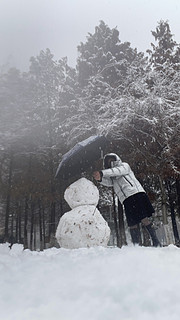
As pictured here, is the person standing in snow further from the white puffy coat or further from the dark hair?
the dark hair

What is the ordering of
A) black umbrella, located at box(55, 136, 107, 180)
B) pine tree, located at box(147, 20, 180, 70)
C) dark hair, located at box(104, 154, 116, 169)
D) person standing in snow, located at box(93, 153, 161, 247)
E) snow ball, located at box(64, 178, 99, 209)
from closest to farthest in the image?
person standing in snow, located at box(93, 153, 161, 247) → dark hair, located at box(104, 154, 116, 169) → black umbrella, located at box(55, 136, 107, 180) → snow ball, located at box(64, 178, 99, 209) → pine tree, located at box(147, 20, 180, 70)

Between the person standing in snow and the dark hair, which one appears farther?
the dark hair

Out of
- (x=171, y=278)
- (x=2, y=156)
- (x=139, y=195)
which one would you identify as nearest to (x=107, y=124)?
(x=139, y=195)

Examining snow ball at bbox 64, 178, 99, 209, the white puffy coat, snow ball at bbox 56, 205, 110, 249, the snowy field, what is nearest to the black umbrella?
snow ball at bbox 64, 178, 99, 209

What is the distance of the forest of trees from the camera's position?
10.8 m

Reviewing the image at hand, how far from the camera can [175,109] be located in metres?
9.54

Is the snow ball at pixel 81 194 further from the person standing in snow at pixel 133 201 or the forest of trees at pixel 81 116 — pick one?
the forest of trees at pixel 81 116

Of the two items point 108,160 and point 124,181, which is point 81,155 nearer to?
point 108,160

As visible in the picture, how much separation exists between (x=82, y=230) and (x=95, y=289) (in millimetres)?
3588

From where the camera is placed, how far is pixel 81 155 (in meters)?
5.63

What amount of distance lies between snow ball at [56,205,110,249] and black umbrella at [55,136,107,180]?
2.98 feet

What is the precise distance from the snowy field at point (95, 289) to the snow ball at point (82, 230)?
2.75 metres

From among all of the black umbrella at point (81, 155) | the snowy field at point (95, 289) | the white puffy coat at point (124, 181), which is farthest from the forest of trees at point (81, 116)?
the snowy field at point (95, 289)

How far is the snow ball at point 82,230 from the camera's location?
5.32m
